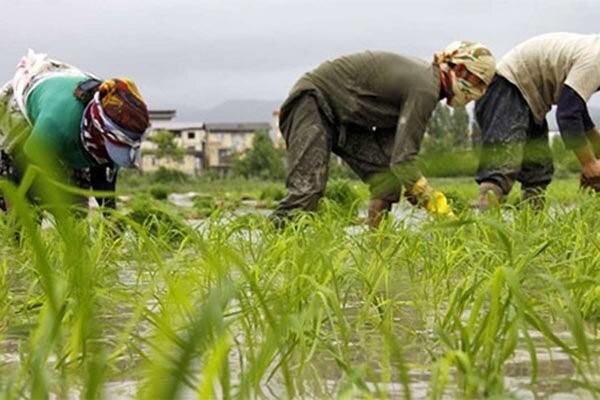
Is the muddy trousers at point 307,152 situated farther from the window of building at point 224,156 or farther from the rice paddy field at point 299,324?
the window of building at point 224,156

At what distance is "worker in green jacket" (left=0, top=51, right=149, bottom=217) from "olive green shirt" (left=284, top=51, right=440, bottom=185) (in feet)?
3.43

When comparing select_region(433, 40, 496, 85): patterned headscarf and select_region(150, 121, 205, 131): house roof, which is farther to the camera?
select_region(150, 121, 205, 131): house roof

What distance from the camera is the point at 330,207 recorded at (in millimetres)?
3682

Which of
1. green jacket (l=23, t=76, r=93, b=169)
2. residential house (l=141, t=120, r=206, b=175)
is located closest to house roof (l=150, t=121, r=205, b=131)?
residential house (l=141, t=120, r=206, b=175)

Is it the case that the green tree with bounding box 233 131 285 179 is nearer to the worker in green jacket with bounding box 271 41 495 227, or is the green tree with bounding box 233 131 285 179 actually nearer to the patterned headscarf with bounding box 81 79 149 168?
the worker in green jacket with bounding box 271 41 495 227

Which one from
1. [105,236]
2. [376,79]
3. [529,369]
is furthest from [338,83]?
[529,369]

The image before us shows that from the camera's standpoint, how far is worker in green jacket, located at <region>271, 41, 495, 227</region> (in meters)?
4.12

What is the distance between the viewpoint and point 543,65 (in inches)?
177

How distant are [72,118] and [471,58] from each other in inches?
65.7

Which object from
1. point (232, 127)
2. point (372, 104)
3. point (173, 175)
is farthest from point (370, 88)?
point (232, 127)

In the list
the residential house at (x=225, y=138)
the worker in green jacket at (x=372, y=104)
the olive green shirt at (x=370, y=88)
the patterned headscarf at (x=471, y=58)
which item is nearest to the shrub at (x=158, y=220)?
the worker in green jacket at (x=372, y=104)

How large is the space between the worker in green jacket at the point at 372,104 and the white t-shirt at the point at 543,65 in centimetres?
39

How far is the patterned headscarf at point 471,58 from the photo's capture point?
4094mm

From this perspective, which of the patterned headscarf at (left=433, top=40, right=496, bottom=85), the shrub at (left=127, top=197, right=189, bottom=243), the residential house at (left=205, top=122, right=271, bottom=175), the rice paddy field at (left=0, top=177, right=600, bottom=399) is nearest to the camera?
the rice paddy field at (left=0, top=177, right=600, bottom=399)
